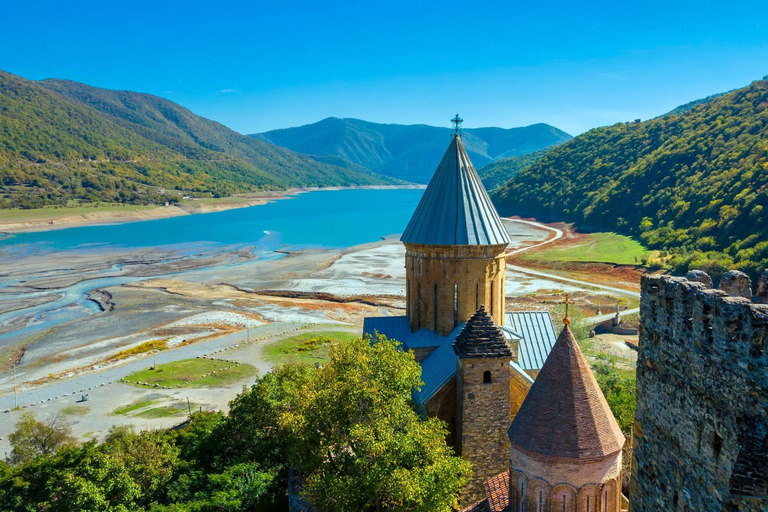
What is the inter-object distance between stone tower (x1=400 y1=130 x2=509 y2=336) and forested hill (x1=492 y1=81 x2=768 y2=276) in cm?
3671

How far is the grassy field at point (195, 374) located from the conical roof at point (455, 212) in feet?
56.9

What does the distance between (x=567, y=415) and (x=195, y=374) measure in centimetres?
2578

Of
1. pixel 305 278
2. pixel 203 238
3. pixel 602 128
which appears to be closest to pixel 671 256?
pixel 305 278

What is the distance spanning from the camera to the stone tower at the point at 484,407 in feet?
41.2

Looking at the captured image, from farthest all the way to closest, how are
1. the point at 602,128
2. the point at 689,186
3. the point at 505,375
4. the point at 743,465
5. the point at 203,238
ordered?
the point at 602,128
the point at 203,238
the point at 689,186
the point at 505,375
the point at 743,465

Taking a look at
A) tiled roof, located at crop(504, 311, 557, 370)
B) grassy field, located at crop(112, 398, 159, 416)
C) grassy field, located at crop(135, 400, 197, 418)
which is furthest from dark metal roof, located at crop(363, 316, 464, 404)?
grassy field, located at crop(112, 398, 159, 416)

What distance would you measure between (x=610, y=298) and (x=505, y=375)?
37.7 m

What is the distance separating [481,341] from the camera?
12727 mm

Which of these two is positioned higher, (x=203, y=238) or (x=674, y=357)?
(x=674, y=357)

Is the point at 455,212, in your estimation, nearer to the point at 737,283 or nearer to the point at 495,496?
the point at 495,496

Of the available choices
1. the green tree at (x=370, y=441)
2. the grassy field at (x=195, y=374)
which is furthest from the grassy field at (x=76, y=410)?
the green tree at (x=370, y=441)

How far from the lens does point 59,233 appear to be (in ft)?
327

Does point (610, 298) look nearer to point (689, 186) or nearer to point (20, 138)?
point (689, 186)

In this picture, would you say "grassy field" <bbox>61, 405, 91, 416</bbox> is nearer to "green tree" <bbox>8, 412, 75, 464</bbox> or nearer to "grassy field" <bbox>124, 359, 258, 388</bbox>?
"grassy field" <bbox>124, 359, 258, 388</bbox>
